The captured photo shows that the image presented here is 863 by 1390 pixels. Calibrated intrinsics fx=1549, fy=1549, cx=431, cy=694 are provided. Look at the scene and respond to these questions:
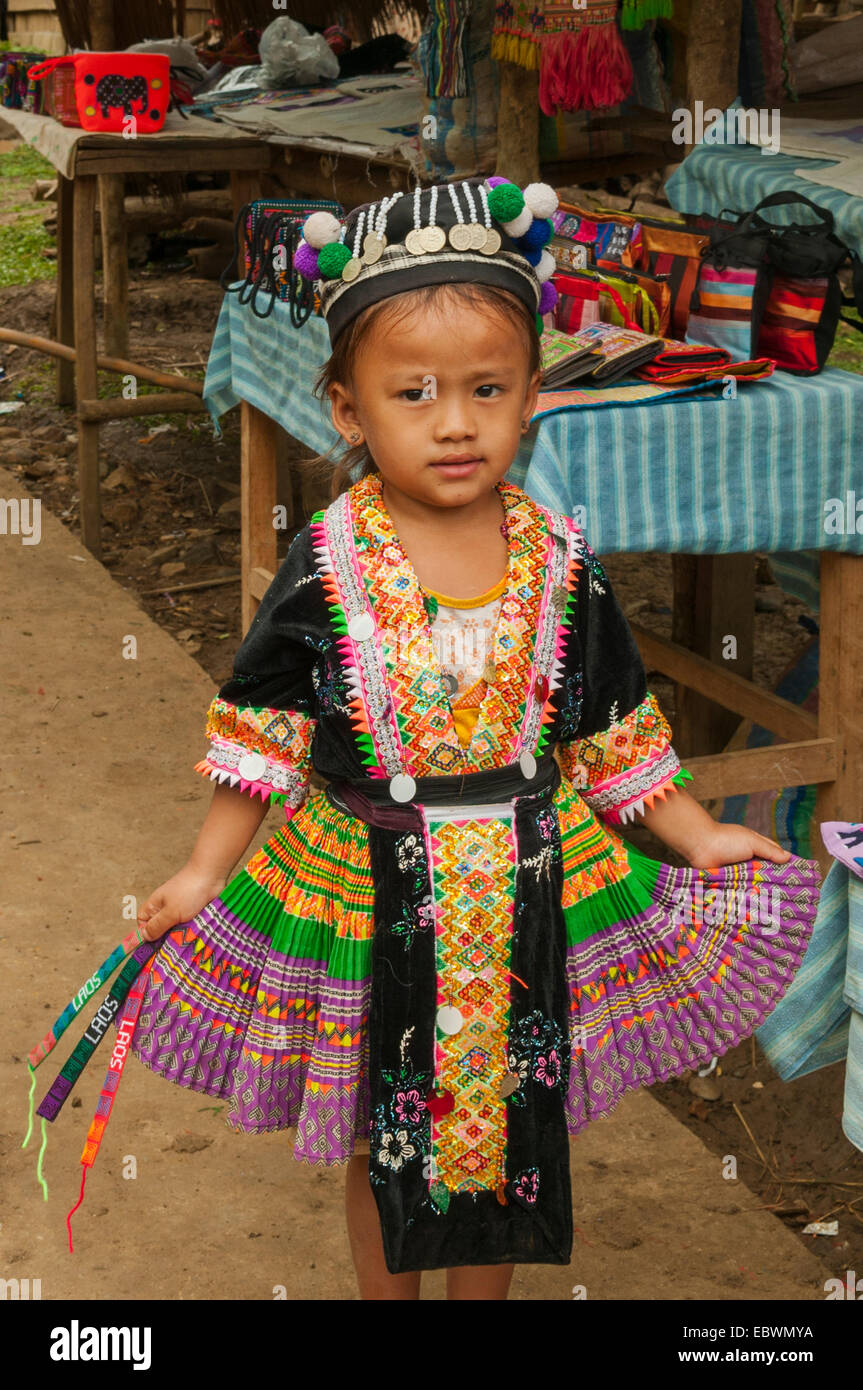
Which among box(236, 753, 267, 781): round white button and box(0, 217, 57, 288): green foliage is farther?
box(0, 217, 57, 288): green foliage

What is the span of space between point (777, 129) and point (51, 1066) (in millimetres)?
3167

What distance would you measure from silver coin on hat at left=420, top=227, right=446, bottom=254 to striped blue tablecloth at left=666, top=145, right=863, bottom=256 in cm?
209

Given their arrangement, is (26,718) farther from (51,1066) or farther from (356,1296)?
(356,1296)

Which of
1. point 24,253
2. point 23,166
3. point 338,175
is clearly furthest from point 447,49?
point 23,166

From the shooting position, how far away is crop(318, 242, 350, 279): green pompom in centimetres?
185

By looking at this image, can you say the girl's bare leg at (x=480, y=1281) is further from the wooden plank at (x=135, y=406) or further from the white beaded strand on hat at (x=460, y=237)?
the wooden plank at (x=135, y=406)

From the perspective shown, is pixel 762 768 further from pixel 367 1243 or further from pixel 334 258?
pixel 334 258

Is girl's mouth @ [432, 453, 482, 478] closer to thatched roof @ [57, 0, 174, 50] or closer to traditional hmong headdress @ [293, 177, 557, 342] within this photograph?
traditional hmong headdress @ [293, 177, 557, 342]

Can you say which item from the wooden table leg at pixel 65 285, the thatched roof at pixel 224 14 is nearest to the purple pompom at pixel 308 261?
the wooden table leg at pixel 65 285

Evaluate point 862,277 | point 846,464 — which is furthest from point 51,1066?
point 862,277

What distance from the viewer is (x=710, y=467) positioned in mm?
3021

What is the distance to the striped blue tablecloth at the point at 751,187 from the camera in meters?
3.70

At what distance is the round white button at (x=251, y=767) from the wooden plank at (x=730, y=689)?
1.72 meters

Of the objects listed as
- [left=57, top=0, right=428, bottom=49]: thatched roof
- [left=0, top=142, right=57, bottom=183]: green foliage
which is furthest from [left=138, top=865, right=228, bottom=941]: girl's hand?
[left=0, top=142, right=57, bottom=183]: green foliage
